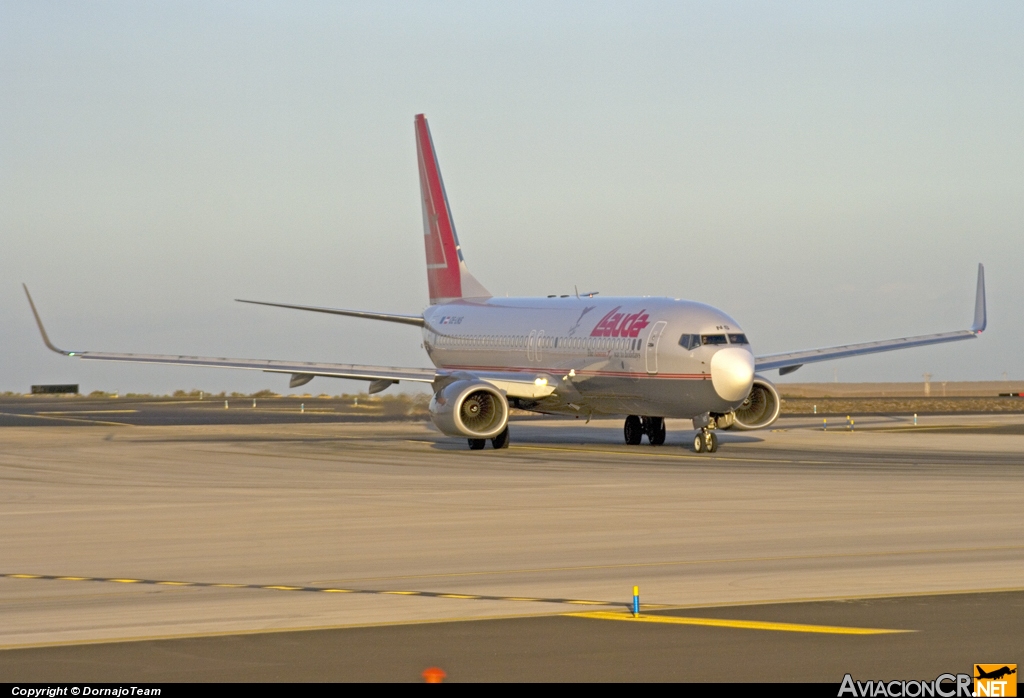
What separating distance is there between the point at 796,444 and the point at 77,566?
96.6 feet

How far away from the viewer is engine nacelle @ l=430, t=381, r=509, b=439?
40469 mm

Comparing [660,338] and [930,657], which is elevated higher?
[660,338]

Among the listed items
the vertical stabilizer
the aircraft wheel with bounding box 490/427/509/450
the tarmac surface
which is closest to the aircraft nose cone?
the tarmac surface

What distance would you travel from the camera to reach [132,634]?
42.3 ft

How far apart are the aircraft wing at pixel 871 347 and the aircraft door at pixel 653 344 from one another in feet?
18.2

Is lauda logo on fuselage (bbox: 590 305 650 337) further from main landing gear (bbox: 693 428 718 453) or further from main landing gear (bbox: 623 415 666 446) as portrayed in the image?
main landing gear (bbox: 623 415 666 446)

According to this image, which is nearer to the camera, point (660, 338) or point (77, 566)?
point (77, 566)

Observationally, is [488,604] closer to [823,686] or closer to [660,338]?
[823,686]

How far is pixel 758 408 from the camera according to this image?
41.9m

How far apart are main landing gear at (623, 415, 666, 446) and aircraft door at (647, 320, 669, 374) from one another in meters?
5.18

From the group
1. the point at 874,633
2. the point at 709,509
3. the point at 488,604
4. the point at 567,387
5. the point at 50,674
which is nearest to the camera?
the point at 50,674

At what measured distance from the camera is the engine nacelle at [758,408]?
136 ft

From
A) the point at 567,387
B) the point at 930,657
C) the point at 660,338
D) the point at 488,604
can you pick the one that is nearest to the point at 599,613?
the point at 488,604

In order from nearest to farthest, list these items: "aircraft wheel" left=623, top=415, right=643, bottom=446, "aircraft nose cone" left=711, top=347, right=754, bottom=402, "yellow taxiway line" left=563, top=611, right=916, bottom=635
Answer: "yellow taxiway line" left=563, top=611, right=916, bottom=635
"aircraft nose cone" left=711, top=347, right=754, bottom=402
"aircraft wheel" left=623, top=415, right=643, bottom=446
